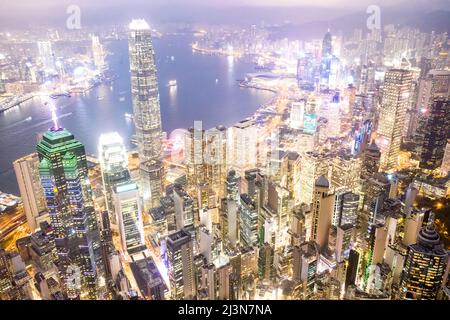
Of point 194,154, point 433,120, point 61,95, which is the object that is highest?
point 61,95

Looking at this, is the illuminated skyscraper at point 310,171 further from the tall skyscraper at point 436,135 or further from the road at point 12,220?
the road at point 12,220

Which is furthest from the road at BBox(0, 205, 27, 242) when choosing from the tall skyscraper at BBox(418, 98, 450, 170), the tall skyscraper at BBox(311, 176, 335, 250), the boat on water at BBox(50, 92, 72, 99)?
the tall skyscraper at BBox(418, 98, 450, 170)

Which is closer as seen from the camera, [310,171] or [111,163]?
[111,163]

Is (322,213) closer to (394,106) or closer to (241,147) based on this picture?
(241,147)

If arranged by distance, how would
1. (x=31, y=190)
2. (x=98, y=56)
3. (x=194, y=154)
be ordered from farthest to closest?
(x=194, y=154), (x=98, y=56), (x=31, y=190)

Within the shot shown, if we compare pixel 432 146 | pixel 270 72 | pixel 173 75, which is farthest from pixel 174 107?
pixel 432 146

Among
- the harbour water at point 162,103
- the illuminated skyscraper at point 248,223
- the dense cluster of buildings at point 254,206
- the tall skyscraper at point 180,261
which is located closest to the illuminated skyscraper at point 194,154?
the dense cluster of buildings at point 254,206

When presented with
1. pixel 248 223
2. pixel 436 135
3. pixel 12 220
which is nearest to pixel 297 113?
pixel 436 135
